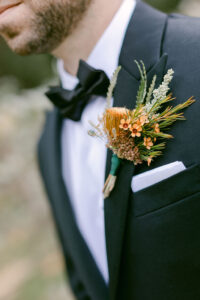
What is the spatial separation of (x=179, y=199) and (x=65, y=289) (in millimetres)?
2347

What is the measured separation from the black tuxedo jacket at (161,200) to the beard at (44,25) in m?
0.26

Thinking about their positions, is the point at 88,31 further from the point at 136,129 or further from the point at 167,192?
the point at 167,192

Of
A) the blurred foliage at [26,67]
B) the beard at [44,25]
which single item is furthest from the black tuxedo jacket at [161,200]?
the blurred foliage at [26,67]

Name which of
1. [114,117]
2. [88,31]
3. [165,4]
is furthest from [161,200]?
[165,4]

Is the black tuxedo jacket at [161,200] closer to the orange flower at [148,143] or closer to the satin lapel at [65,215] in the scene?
the orange flower at [148,143]

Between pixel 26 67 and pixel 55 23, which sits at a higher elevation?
pixel 55 23

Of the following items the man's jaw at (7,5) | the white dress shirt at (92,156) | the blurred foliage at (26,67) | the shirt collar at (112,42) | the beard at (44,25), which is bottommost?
the blurred foliage at (26,67)

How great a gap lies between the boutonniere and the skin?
1.27 feet

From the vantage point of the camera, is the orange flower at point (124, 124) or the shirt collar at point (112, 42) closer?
the orange flower at point (124, 124)

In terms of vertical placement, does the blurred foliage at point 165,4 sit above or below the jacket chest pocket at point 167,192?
below

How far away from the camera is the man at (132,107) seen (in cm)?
116

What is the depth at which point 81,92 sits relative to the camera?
4.91ft

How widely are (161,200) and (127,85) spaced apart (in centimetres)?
43

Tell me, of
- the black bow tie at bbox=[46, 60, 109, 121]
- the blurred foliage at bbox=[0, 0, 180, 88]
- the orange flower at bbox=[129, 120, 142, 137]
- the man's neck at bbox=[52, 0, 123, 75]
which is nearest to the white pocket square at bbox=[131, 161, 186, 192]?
the orange flower at bbox=[129, 120, 142, 137]
